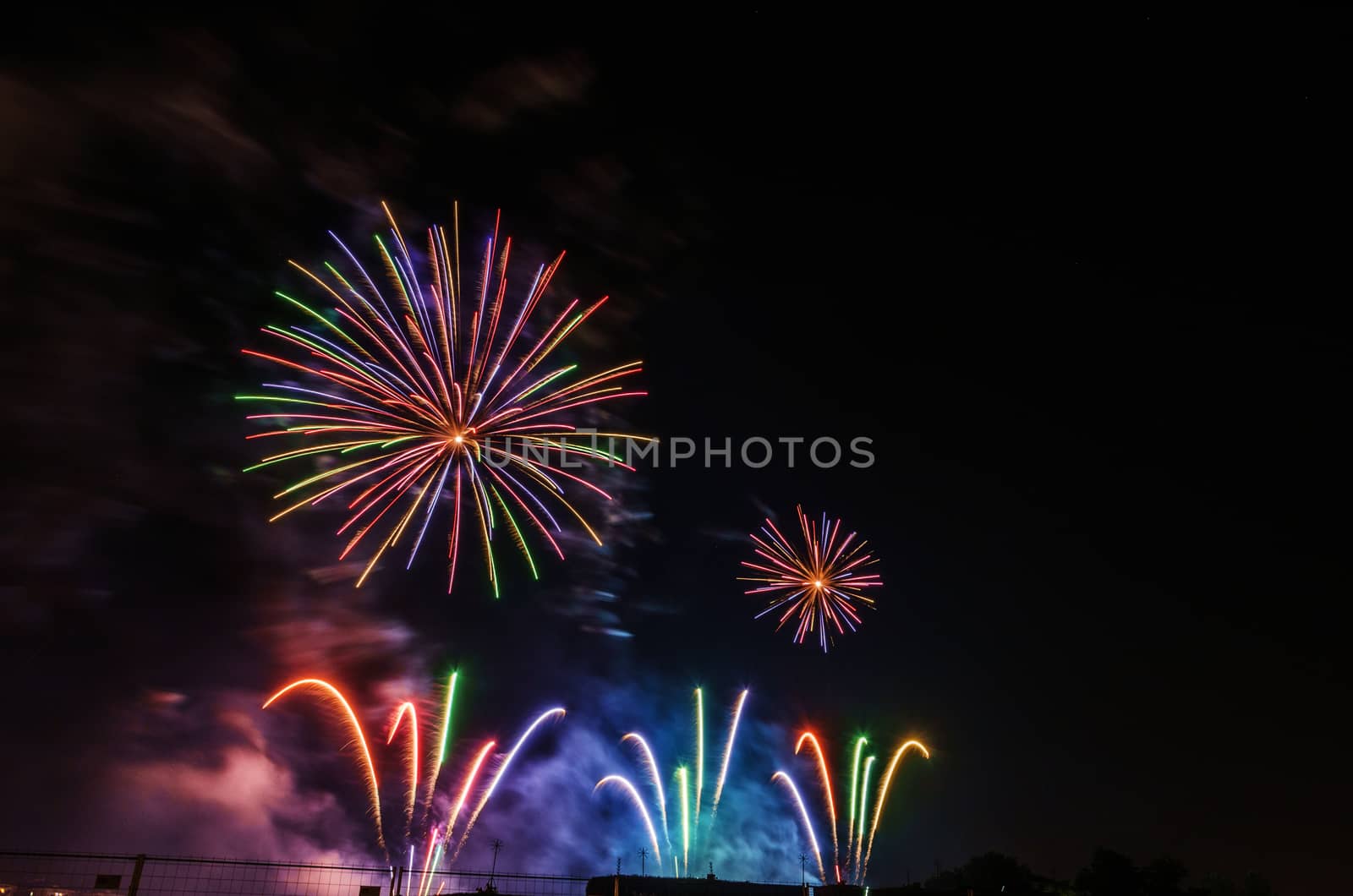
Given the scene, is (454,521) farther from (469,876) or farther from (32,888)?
(32,888)

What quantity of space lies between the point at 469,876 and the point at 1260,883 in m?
100

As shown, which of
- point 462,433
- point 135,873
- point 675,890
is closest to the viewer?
point 135,873

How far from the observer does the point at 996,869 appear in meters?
78.4

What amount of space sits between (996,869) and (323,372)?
7487cm

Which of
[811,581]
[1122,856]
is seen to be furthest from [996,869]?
[811,581]

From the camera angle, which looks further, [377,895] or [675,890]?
[675,890]

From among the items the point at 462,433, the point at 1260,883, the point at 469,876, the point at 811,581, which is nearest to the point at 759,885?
the point at 811,581

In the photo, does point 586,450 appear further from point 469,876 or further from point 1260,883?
point 1260,883

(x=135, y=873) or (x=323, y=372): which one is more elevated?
(x=323, y=372)

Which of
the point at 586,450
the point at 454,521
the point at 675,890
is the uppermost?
the point at 586,450

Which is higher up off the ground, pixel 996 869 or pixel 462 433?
pixel 462 433

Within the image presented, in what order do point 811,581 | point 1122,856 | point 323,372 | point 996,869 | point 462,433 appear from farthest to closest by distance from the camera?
1. point 996,869
2. point 1122,856
3. point 811,581
4. point 462,433
5. point 323,372

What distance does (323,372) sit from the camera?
2873cm

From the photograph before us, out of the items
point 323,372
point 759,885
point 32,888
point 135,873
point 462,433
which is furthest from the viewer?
point 759,885
